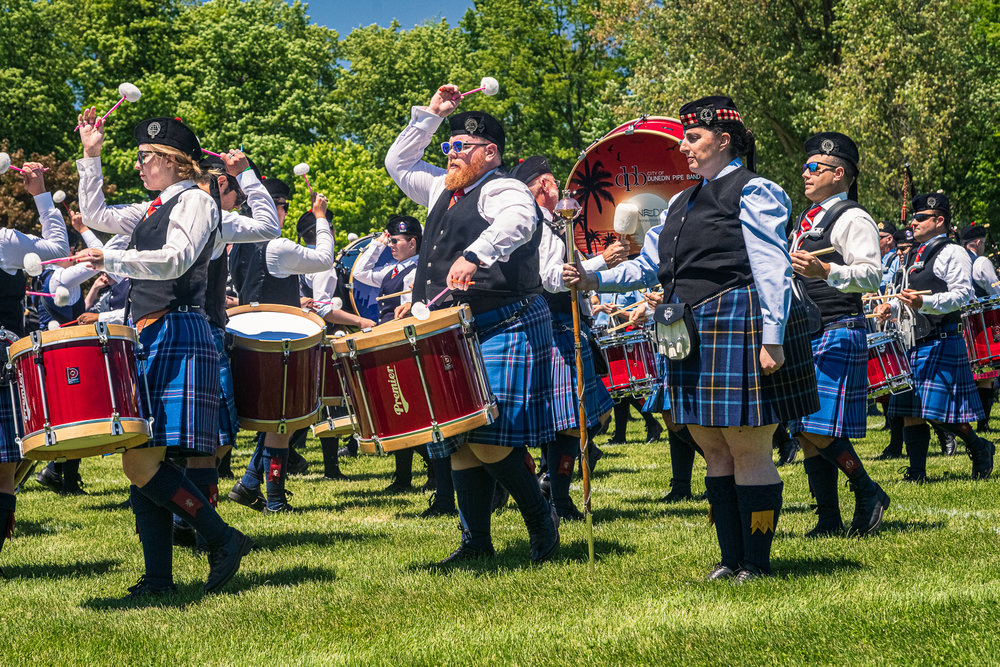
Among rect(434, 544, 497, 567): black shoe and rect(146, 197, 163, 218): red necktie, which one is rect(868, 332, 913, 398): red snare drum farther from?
rect(146, 197, 163, 218): red necktie

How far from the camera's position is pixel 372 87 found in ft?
131

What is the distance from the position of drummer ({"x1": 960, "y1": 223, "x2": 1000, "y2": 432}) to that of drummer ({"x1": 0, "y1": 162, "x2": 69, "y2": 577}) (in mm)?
7360

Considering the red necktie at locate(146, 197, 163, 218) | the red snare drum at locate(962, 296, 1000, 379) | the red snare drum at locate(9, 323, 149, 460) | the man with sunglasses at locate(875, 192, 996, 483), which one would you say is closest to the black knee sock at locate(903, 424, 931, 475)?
the man with sunglasses at locate(875, 192, 996, 483)

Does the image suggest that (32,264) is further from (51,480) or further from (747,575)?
(51,480)

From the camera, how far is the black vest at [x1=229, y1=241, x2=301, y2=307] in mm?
7602

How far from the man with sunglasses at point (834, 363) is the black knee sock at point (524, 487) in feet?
4.27

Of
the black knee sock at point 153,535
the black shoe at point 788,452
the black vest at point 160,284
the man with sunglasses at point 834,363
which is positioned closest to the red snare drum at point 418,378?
the black vest at point 160,284

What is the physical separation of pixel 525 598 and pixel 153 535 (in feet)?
4.99

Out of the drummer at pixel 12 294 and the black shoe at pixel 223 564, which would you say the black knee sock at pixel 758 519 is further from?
the drummer at pixel 12 294

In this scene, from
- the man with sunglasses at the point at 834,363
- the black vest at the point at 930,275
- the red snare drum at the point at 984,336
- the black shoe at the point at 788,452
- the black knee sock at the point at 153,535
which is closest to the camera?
the black knee sock at the point at 153,535

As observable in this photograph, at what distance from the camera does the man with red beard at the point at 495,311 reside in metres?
4.77

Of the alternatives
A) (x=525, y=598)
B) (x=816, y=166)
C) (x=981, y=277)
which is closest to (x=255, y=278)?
(x=816, y=166)

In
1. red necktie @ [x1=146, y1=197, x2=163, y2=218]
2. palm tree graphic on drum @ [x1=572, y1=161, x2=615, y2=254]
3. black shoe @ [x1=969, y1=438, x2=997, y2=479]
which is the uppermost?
palm tree graphic on drum @ [x1=572, y1=161, x2=615, y2=254]

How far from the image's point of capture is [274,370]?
5734mm
